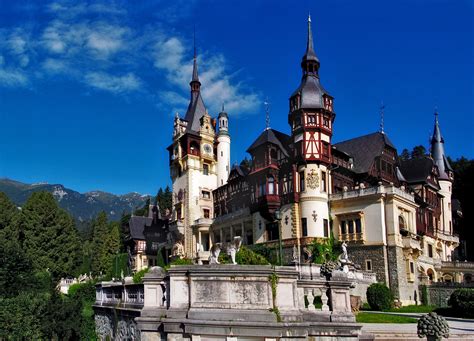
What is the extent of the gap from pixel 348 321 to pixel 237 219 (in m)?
42.6

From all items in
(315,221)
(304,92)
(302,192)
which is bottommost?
(315,221)

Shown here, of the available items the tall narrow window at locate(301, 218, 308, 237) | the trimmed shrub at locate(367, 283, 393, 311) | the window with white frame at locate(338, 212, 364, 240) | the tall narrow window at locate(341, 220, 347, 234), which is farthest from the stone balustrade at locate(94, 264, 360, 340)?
the tall narrow window at locate(341, 220, 347, 234)

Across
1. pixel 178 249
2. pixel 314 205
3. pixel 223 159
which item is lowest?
pixel 178 249

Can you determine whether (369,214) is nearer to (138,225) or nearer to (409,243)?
(409,243)

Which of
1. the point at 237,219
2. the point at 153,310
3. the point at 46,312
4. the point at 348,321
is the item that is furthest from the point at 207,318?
the point at 237,219

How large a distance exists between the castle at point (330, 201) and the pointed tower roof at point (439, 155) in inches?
7.5

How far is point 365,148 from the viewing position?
53.0m

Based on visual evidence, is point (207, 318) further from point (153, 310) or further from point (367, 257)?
point (367, 257)

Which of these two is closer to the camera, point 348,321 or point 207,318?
point 207,318

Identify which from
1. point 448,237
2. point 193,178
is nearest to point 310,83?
point 193,178

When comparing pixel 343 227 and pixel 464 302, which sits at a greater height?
pixel 343 227

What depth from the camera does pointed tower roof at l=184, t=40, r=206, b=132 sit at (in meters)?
69.4

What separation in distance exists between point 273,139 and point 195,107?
24020 millimetres

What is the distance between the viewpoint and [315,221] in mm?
45562
